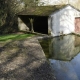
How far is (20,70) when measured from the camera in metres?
11.2

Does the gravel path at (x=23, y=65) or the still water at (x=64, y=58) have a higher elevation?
A: the gravel path at (x=23, y=65)

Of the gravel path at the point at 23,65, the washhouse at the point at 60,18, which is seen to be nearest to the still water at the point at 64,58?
the gravel path at the point at 23,65

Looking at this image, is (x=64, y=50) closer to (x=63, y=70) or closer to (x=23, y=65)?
(x=63, y=70)

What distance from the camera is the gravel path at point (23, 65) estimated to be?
33.7ft

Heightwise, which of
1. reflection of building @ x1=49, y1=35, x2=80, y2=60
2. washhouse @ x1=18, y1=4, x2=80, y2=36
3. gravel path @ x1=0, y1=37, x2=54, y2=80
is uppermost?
washhouse @ x1=18, y1=4, x2=80, y2=36

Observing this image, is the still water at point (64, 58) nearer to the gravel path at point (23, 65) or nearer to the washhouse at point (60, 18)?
the gravel path at point (23, 65)

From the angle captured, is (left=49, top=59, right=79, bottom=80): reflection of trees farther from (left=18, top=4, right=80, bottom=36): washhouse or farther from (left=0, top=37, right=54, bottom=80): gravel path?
(left=18, top=4, right=80, bottom=36): washhouse

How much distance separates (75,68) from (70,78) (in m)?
1.91

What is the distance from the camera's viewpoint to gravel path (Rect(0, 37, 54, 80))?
10.3 meters

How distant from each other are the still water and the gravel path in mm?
819

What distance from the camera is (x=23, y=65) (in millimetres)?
12156

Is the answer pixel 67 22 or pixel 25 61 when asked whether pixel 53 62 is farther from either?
pixel 67 22

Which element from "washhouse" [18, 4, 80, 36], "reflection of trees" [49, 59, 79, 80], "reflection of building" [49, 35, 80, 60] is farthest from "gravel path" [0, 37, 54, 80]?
"washhouse" [18, 4, 80, 36]

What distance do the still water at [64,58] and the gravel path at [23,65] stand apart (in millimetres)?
819
